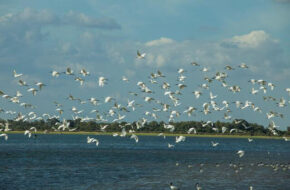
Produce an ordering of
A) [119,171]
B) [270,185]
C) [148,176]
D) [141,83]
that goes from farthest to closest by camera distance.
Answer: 1. [119,171]
2. [148,176]
3. [141,83]
4. [270,185]

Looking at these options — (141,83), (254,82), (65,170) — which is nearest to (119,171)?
(65,170)

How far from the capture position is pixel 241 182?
49.8 m

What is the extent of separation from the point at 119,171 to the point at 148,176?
6.21 meters

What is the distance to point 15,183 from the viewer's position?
4828 centimetres

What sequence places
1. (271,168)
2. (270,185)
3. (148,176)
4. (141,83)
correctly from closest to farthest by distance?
(270,185)
(141,83)
(148,176)
(271,168)

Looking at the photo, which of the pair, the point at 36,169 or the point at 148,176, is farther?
the point at 36,169

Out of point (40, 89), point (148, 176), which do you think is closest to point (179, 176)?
point (148, 176)

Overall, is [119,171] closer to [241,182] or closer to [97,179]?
[97,179]

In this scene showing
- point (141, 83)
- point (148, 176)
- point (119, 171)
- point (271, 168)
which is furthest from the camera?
point (271, 168)

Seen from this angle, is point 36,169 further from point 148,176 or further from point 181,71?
point 181,71

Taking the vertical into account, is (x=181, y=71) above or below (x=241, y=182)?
above

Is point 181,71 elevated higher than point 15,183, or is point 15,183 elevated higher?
point 181,71

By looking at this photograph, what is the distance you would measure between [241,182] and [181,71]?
11.0 metres

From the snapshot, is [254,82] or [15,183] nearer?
[15,183]
